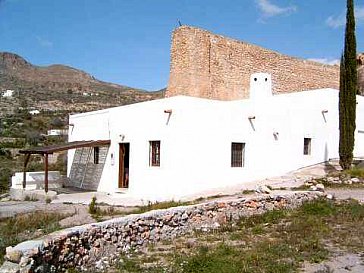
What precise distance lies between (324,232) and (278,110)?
9.16 meters

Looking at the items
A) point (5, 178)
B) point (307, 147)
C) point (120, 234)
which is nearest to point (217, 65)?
point (307, 147)

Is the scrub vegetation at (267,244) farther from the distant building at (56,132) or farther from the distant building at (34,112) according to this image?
the distant building at (34,112)

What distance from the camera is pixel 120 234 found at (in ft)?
27.1

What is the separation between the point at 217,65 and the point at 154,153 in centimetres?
830

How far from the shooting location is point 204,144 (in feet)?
50.9

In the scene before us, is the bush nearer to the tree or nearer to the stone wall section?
the stone wall section

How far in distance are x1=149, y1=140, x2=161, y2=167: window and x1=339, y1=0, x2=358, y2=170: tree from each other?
314 inches

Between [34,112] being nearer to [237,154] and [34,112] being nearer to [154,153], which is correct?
[154,153]

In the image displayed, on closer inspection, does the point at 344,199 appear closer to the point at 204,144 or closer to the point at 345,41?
the point at 204,144

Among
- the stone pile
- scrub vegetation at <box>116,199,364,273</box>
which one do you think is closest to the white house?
the stone pile

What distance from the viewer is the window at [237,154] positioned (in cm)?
1652

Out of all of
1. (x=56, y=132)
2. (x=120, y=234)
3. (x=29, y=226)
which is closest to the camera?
(x=120, y=234)

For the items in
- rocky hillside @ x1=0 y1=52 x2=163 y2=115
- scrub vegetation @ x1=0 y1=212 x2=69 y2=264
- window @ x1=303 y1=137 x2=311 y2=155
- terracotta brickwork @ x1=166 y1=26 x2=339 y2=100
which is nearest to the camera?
scrub vegetation @ x1=0 y1=212 x2=69 y2=264

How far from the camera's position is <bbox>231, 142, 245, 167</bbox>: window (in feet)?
54.2
